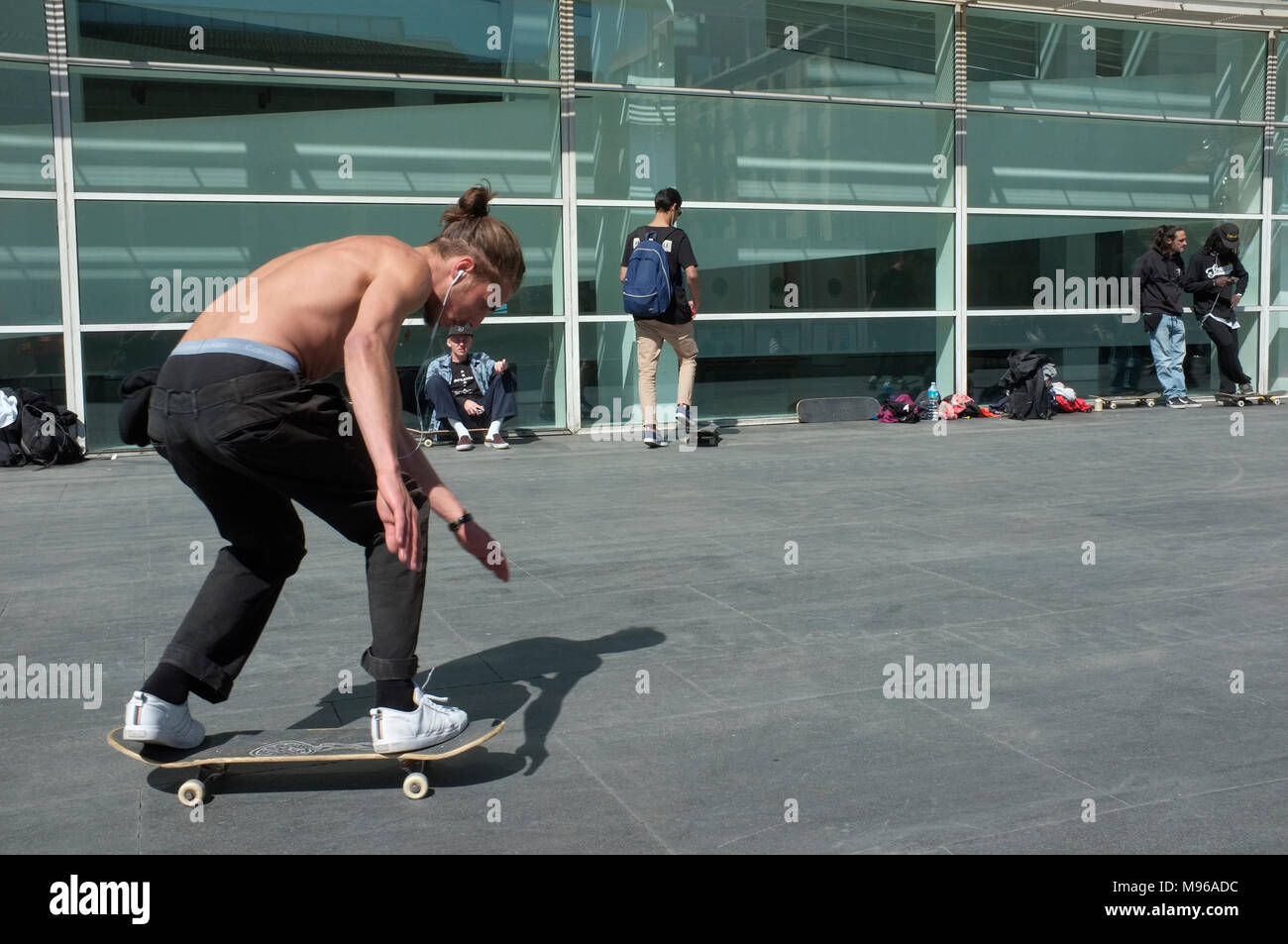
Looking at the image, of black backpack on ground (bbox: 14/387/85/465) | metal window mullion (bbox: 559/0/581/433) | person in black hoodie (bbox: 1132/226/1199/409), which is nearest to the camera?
black backpack on ground (bbox: 14/387/85/465)

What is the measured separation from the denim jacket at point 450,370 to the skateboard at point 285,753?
8503mm

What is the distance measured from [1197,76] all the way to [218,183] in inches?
474

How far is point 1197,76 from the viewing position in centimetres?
1661

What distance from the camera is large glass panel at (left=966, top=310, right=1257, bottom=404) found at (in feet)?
50.7

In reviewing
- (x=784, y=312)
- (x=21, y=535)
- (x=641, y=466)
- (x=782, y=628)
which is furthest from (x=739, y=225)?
(x=782, y=628)

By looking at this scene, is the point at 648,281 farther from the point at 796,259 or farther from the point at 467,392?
the point at 796,259

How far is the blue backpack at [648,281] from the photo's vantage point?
11664mm

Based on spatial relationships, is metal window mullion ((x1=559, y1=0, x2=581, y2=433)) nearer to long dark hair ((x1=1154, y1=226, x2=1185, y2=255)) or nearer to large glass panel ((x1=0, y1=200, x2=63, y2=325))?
large glass panel ((x1=0, y1=200, x2=63, y2=325))

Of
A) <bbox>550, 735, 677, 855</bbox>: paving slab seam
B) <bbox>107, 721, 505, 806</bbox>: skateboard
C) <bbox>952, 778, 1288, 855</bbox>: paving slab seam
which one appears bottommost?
<bbox>550, 735, 677, 855</bbox>: paving slab seam

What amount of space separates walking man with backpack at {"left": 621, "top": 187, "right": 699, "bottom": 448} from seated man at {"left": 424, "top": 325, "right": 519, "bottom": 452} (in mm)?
1341

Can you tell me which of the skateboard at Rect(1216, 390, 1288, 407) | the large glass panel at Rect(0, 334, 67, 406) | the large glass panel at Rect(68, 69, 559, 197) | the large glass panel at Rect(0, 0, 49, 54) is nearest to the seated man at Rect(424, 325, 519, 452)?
the large glass panel at Rect(68, 69, 559, 197)

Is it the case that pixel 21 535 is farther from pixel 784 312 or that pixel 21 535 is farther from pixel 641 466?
pixel 784 312

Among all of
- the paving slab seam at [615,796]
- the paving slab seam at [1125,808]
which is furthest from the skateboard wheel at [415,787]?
the paving slab seam at [1125,808]

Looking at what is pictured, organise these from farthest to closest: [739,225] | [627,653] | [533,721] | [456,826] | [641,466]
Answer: [739,225]
[641,466]
[627,653]
[533,721]
[456,826]
